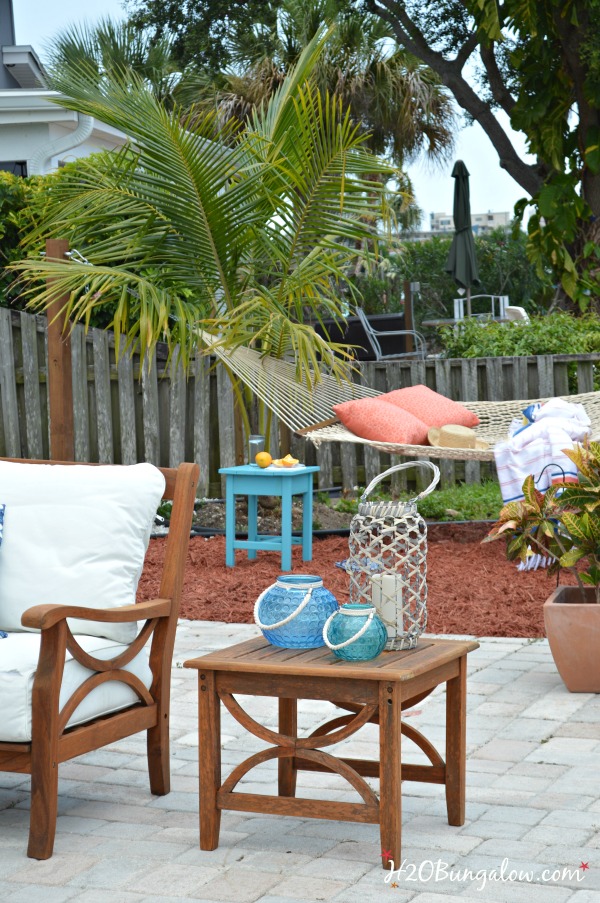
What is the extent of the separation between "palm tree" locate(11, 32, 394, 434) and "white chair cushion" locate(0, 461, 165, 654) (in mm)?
3158

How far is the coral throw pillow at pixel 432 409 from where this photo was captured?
6957 millimetres

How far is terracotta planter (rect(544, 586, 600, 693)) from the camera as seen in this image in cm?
366

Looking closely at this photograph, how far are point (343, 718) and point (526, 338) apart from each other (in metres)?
6.48

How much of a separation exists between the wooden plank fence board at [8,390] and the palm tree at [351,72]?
32.1ft

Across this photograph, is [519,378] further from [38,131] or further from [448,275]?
[448,275]

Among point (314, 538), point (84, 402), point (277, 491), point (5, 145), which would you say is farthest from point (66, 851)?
point (5, 145)

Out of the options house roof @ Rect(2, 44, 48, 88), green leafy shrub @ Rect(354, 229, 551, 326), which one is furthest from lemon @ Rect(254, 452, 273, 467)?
green leafy shrub @ Rect(354, 229, 551, 326)

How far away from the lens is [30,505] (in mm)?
3018

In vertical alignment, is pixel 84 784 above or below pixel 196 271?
below

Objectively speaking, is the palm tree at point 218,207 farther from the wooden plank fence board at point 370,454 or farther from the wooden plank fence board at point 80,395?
the wooden plank fence board at point 370,454

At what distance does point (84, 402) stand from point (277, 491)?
8.07ft

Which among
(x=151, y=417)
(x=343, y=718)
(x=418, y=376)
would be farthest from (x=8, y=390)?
(x=343, y=718)

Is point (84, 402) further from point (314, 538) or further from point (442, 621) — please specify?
point (442, 621)

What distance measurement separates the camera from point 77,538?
295 centimetres
